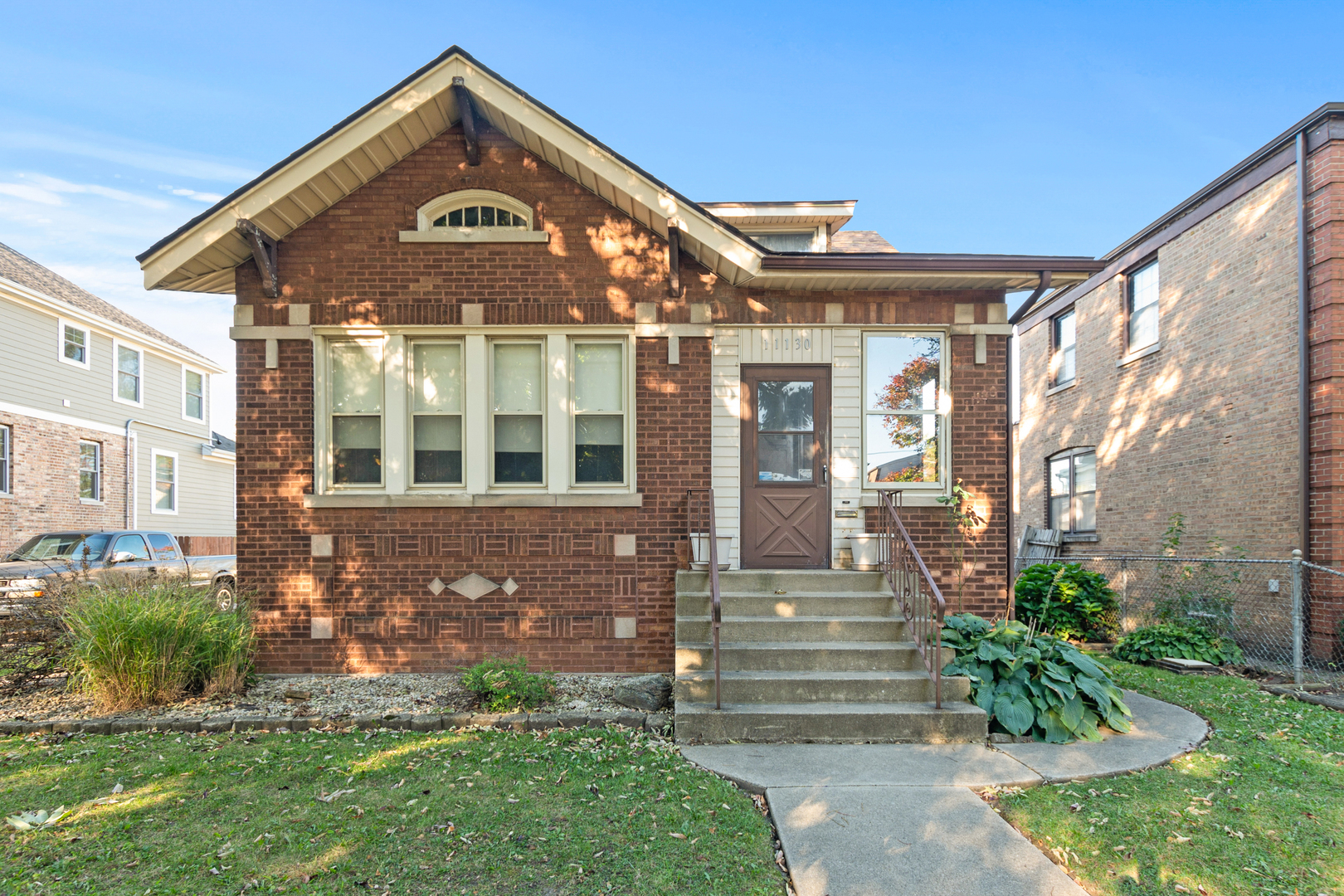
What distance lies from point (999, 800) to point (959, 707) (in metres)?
1.21

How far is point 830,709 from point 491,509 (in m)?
3.78

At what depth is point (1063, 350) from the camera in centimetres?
1428

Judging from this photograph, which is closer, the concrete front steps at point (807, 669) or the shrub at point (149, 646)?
the concrete front steps at point (807, 669)

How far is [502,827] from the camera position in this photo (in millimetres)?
3697

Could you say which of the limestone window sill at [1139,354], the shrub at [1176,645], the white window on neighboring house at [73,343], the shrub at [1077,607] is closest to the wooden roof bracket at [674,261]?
the shrub at [1077,607]

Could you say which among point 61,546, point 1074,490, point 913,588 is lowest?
point 61,546

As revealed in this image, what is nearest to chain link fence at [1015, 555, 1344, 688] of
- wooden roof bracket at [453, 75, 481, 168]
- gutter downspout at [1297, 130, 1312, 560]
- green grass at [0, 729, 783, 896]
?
gutter downspout at [1297, 130, 1312, 560]

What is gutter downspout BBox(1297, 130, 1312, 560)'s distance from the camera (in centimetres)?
823

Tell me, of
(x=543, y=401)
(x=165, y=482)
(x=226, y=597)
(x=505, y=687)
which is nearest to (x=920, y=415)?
(x=543, y=401)

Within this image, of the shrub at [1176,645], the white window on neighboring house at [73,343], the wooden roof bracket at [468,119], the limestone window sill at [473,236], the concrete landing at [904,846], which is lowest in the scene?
the shrub at [1176,645]

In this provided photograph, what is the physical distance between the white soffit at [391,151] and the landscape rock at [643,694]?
395cm

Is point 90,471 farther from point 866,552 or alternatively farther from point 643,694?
point 866,552

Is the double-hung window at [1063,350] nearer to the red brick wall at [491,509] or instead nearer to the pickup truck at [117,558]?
the red brick wall at [491,509]

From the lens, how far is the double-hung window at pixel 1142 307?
449 inches
